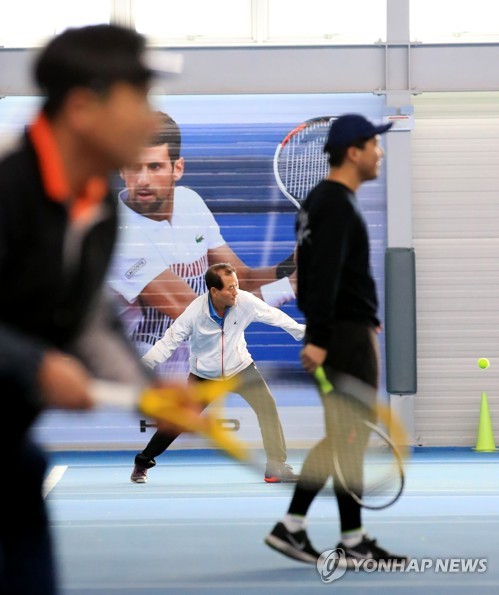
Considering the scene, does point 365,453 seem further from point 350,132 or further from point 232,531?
point 232,531

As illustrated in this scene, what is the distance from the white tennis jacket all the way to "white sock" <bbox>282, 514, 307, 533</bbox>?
3536 mm

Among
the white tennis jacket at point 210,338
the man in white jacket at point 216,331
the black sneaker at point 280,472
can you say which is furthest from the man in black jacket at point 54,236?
the white tennis jacket at point 210,338

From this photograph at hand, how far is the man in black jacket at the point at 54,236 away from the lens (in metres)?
2.15

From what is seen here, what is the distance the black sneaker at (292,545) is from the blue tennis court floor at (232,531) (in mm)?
67

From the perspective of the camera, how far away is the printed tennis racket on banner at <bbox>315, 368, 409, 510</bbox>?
481 cm

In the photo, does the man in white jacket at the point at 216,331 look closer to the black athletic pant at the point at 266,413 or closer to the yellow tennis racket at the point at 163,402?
the black athletic pant at the point at 266,413

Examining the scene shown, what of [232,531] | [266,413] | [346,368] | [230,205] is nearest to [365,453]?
[346,368]

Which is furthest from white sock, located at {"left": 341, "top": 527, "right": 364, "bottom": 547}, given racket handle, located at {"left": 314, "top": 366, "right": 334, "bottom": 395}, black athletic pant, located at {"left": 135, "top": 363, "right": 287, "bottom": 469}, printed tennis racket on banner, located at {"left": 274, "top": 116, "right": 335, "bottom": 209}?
printed tennis racket on banner, located at {"left": 274, "top": 116, "right": 335, "bottom": 209}

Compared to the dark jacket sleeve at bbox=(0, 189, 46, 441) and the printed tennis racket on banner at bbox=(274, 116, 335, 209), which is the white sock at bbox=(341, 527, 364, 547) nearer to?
the dark jacket sleeve at bbox=(0, 189, 46, 441)

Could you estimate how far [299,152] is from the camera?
40.2ft

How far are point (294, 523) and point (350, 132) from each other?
177cm

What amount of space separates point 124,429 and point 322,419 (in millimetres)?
7578

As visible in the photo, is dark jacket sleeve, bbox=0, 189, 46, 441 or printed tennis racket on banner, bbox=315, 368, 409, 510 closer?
dark jacket sleeve, bbox=0, 189, 46, 441

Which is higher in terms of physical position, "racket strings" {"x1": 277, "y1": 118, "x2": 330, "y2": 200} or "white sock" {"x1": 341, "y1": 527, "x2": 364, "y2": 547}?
"racket strings" {"x1": 277, "y1": 118, "x2": 330, "y2": 200}
